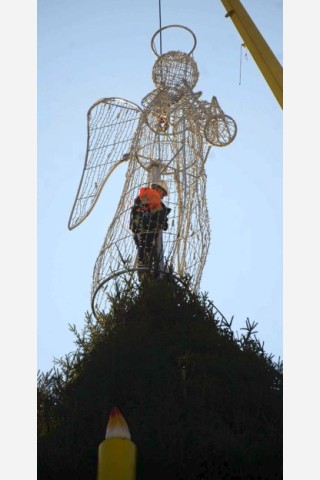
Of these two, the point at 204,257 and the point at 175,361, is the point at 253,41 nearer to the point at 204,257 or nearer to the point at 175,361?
the point at 204,257

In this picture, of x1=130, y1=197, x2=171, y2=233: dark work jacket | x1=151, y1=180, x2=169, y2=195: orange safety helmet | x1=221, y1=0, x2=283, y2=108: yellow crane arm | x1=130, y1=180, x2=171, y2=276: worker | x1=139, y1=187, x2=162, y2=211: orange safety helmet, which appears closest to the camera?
x1=221, y1=0, x2=283, y2=108: yellow crane arm

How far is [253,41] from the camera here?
7.81 m

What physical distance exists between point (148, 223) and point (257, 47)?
7.93 ft

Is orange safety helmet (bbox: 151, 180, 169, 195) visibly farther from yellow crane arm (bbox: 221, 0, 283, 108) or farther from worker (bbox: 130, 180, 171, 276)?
yellow crane arm (bbox: 221, 0, 283, 108)

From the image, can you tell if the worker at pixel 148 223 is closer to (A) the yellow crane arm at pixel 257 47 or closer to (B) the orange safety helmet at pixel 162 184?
(B) the orange safety helmet at pixel 162 184

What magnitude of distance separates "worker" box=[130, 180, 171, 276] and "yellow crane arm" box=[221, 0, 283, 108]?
7.26 feet

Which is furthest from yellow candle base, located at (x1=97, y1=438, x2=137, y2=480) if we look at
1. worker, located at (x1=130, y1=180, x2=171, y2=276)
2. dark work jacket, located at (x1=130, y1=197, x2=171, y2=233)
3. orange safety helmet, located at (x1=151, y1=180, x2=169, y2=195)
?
orange safety helmet, located at (x1=151, y1=180, x2=169, y2=195)

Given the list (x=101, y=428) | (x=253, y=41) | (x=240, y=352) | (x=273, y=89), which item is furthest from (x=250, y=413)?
(x=253, y=41)

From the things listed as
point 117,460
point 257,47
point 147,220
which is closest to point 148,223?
point 147,220

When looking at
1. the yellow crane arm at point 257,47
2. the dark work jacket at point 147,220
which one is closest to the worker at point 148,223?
the dark work jacket at point 147,220

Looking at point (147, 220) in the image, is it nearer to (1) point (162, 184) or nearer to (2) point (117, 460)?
(1) point (162, 184)

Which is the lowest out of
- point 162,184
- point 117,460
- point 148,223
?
point 117,460

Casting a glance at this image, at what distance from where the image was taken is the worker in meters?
8.80

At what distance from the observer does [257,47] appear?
302 inches
